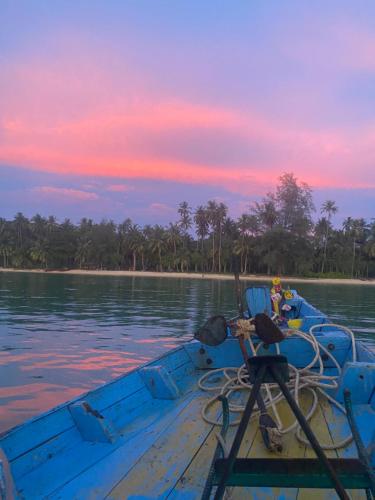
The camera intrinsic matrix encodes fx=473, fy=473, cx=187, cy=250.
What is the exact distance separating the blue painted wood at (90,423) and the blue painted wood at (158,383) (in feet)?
3.93

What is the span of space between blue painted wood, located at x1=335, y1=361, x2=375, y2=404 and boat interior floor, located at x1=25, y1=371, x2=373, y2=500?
0.27 meters

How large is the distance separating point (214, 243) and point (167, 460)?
83.9 meters

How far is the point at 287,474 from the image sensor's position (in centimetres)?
225

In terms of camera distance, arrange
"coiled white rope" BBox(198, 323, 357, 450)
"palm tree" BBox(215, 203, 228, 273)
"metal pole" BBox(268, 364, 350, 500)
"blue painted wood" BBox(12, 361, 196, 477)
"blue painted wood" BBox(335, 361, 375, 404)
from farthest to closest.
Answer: "palm tree" BBox(215, 203, 228, 273) → "blue painted wood" BBox(335, 361, 375, 404) → "coiled white rope" BBox(198, 323, 357, 450) → "blue painted wood" BBox(12, 361, 196, 477) → "metal pole" BBox(268, 364, 350, 500)

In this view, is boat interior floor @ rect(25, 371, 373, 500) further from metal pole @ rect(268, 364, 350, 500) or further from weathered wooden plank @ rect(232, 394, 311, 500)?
metal pole @ rect(268, 364, 350, 500)

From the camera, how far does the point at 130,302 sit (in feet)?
99.1

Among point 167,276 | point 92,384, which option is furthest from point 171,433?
point 167,276

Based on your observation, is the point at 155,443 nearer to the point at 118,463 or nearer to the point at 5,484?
the point at 118,463

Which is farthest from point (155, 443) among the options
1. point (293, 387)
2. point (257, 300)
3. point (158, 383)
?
point (257, 300)

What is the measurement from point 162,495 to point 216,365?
315 centimetres

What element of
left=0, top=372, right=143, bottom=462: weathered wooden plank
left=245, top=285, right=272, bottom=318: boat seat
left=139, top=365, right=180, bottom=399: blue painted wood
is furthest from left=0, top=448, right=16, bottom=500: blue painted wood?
left=245, top=285, right=272, bottom=318: boat seat

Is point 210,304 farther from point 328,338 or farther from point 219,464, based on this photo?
point 219,464

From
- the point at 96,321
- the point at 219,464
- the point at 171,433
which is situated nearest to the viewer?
the point at 219,464

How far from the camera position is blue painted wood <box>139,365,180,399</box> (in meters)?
5.06
